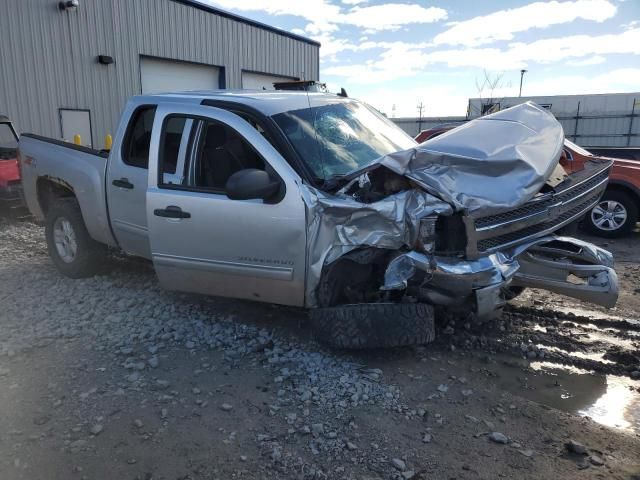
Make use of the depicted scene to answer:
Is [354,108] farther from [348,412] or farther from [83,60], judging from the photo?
[83,60]

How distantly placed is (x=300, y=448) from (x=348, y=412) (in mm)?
438

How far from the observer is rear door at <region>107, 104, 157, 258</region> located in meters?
4.65

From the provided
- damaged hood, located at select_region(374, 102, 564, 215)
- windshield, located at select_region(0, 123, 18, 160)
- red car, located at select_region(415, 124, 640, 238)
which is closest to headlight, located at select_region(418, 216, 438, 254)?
damaged hood, located at select_region(374, 102, 564, 215)

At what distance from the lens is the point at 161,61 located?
49.5ft

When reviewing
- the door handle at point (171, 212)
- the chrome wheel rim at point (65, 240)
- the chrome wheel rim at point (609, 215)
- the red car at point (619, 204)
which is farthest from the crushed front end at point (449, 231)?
the chrome wheel rim at point (609, 215)

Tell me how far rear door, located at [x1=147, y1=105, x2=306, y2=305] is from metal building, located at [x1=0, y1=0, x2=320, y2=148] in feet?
30.1

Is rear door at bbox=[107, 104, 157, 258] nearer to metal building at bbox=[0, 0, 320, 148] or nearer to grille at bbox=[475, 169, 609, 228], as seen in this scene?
grille at bbox=[475, 169, 609, 228]

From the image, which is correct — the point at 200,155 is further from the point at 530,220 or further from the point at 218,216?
the point at 530,220

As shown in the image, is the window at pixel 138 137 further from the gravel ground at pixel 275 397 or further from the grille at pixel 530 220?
the grille at pixel 530 220

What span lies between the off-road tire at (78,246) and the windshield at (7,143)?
14.1 ft

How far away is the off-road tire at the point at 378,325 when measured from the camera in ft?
11.2

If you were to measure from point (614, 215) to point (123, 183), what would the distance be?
7.14 meters

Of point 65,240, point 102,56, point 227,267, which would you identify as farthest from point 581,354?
point 102,56

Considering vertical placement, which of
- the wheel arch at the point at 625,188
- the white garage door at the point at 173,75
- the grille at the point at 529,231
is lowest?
the wheel arch at the point at 625,188
